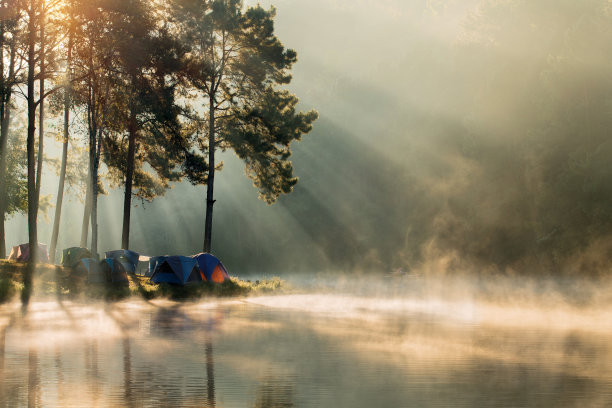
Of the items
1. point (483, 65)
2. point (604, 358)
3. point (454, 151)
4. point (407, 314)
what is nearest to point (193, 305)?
point (407, 314)

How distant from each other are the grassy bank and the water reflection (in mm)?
7644

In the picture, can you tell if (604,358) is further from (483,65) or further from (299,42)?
(299,42)

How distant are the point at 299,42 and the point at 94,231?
396 feet

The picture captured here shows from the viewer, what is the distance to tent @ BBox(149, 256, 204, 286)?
35.7 meters

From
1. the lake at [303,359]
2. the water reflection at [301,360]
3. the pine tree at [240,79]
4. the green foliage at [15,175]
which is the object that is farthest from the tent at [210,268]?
the green foliage at [15,175]

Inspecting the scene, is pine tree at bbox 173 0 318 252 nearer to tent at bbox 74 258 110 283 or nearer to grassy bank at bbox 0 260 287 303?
grassy bank at bbox 0 260 287 303

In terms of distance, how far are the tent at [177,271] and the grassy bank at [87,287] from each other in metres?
0.60

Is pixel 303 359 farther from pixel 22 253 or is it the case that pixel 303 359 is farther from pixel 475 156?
pixel 475 156

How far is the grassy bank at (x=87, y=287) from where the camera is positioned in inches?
1205

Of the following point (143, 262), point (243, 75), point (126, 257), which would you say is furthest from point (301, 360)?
point (143, 262)

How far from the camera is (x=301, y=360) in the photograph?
41.3 ft

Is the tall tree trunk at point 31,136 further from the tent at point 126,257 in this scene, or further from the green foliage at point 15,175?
the green foliage at point 15,175

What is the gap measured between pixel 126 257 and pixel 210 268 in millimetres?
7684

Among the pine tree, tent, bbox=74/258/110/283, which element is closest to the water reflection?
tent, bbox=74/258/110/283
